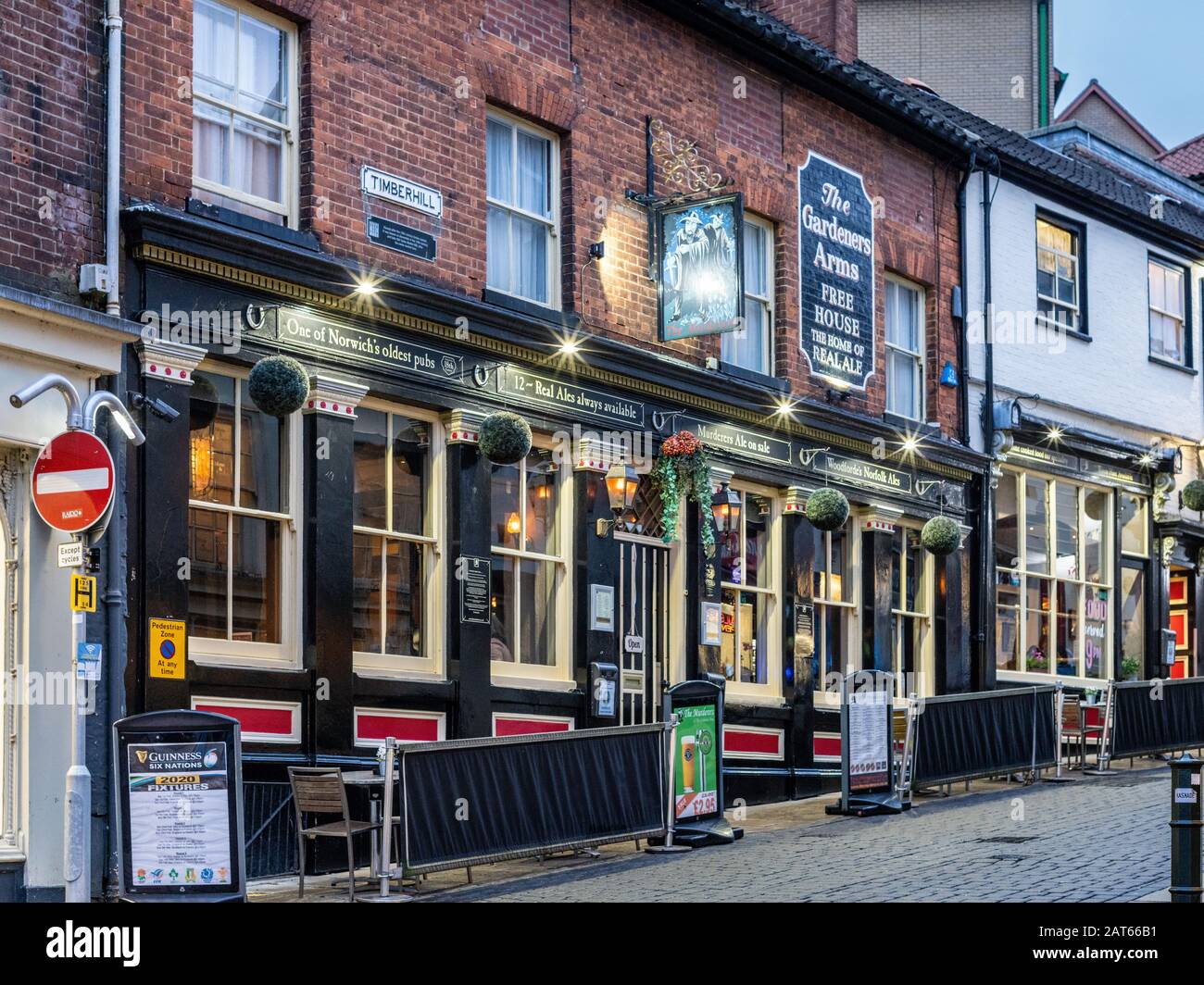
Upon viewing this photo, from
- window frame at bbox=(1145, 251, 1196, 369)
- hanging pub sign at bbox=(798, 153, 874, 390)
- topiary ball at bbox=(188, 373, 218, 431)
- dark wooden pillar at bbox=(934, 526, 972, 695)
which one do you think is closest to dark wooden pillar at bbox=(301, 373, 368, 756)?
topiary ball at bbox=(188, 373, 218, 431)

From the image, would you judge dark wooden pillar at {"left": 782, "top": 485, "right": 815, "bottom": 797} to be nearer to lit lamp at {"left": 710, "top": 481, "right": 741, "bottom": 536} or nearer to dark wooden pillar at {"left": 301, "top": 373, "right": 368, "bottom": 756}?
lit lamp at {"left": 710, "top": 481, "right": 741, "bottom": 536}

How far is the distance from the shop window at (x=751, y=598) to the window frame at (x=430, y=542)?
4.38 m

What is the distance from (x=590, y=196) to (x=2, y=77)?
653 centimetres

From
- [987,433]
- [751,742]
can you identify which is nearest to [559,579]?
[751,742]

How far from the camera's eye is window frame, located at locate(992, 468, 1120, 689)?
24.3 m

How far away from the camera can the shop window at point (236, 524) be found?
13.5 meters

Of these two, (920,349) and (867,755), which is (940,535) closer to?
(920,349)

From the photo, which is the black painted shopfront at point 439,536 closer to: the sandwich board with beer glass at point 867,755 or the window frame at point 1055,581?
the sandwich board with beer glass at point 867,755

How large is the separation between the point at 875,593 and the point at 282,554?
364 inches

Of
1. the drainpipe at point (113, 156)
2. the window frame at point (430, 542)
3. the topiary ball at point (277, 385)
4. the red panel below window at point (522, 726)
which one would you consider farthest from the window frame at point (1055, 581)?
the drainpipe at point (113, 156)

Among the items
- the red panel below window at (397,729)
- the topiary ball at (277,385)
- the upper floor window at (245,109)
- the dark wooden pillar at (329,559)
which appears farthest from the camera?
the red panel below window at (397,729)

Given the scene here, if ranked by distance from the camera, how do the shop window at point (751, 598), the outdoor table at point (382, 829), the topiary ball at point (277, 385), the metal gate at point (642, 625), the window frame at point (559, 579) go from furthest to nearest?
the shop window at point (751, 598) → the metal gate at point (642, 625) → the window frame at point (559, 579) → the topiary ball at point (277, 385) → the outdoor table at point (382, 829)

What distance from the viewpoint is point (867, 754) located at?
17.1 metres

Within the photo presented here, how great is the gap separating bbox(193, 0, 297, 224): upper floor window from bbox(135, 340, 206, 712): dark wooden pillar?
4.88ft
